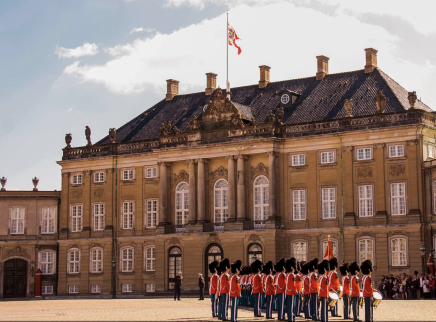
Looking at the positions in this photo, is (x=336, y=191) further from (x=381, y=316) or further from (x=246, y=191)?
(x=381, y=316)

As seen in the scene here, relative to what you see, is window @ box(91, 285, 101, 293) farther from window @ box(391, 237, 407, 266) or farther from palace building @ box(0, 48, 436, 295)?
window @ box(391, 237, 407, 266)

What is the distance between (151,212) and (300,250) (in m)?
12.5

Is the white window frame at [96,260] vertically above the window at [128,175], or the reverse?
the window at [128,175]

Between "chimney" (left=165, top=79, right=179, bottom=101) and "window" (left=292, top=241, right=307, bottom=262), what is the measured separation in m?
20.4

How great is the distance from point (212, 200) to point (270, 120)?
286 inches

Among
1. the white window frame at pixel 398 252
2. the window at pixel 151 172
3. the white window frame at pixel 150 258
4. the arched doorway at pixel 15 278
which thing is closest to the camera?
the white window frame at pixel 398 252

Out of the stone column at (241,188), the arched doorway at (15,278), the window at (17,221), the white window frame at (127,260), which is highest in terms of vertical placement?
the stone column at (241,188)

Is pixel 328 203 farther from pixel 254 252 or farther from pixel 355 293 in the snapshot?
pixel 355 293

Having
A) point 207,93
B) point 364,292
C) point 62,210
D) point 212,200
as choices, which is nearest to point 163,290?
point 212,200

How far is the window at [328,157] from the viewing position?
179 feet

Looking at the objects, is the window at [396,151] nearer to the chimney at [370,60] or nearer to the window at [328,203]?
the window at [328,203]

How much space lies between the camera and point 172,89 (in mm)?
70438

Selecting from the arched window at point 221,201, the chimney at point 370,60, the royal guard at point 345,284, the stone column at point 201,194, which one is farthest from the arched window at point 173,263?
the royal guard at point 345,284

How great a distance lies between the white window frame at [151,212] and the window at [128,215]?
1452mm
